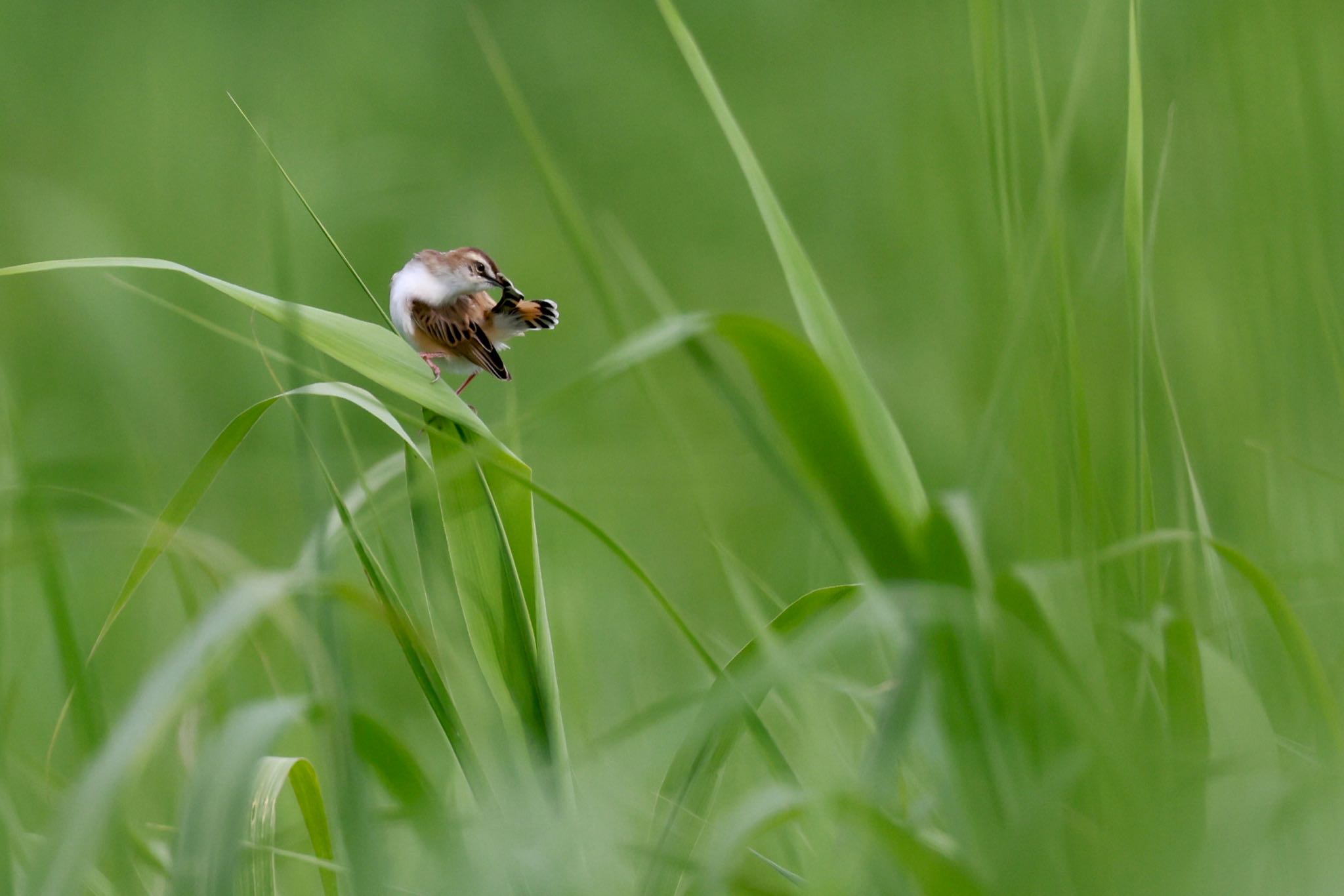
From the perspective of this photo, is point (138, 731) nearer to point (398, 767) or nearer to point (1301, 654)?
point (398, 767)

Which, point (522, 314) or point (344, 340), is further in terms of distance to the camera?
point (522, 314)

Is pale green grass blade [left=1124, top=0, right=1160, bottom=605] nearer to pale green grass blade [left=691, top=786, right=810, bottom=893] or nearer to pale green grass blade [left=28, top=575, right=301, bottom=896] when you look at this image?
pale green grass blade [left=691, top=786, right=810, bottom=893]

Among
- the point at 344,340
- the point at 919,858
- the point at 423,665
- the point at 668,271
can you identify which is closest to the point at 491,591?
the point at 423,665

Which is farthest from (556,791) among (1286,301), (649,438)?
(649,438)

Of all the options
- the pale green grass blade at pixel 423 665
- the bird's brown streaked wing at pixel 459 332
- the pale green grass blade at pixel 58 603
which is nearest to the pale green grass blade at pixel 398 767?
the pale green grass blade at pixel 423 665

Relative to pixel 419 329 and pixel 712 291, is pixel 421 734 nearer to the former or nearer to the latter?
pixel 419 329

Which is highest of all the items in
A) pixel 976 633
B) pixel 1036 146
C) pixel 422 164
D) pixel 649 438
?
pixel 422 164
